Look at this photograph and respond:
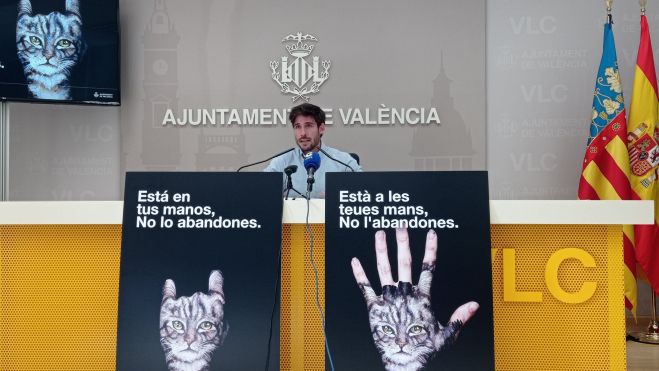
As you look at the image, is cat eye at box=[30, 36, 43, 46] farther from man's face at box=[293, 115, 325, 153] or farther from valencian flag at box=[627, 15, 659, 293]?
valencian flag at box=[627, 15, 659, 293]

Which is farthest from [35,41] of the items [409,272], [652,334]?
[652,334]

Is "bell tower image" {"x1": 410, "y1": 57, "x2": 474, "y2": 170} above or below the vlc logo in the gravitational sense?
below

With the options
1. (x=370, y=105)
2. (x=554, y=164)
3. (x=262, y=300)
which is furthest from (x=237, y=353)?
(x=554, y=164)

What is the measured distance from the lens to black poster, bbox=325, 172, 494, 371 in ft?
4.55

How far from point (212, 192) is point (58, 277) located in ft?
1.69

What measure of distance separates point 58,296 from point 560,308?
4.48ft

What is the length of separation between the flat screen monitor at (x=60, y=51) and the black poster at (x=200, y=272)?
256 cm

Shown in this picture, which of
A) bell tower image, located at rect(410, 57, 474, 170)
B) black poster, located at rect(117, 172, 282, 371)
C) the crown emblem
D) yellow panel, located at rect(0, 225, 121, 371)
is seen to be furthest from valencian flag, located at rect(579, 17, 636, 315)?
yellow panel, located at rect(0, 225, 121, 371)

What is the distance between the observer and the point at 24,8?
140 inches

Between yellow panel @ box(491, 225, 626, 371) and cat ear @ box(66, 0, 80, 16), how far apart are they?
10.8 ft

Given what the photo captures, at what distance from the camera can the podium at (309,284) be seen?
1475 millimetres

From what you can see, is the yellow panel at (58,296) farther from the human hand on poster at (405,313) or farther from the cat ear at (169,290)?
the human hand on poster at (405,313)

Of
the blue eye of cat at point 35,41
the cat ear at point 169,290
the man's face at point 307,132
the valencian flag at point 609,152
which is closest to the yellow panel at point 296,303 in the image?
the cat ear at point 169,290

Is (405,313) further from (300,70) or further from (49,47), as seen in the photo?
(49,47)
